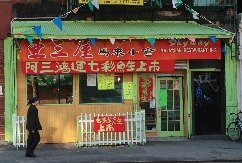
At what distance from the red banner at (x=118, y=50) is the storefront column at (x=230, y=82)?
2.22 feet

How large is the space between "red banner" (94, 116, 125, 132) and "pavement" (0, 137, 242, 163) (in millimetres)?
585

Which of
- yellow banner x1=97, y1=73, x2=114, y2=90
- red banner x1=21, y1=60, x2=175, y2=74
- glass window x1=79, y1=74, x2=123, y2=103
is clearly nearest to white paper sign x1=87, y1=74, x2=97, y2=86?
glass window x1=79, y1=74, x2=123, y2=103

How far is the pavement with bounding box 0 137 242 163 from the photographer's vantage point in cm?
1128

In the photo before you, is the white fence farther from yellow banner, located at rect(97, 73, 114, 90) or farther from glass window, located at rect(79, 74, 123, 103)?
yellow banner, located at rect(97, 73, 114, 90)

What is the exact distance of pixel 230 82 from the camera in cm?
1457

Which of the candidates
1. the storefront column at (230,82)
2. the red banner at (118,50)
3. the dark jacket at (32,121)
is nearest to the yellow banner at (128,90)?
the red banner at (118,50)

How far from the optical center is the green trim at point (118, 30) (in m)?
13.0

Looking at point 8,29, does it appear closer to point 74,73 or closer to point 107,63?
point 74,73

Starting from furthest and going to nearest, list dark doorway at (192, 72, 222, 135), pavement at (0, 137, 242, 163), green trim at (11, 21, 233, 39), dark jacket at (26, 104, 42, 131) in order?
1. dark doorway at (192, 72, 222, 135)
2. green trim at (11, 21, 233, 39)
3. dark jacket at (26, 104, 42, 131)
4. pavement at (0, 137, 242, 163)

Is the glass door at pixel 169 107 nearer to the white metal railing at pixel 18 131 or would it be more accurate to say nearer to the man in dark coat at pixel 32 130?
the white metal railing at pixel 18 131

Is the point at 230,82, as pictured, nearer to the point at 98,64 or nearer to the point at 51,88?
the point at 98,64

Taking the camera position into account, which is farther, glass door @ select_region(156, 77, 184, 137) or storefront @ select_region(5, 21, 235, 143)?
glass door @ select_region(156, 77, 184, 137)

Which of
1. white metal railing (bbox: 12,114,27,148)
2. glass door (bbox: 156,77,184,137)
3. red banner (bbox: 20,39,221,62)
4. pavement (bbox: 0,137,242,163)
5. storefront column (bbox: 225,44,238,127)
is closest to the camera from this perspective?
pavement (bbox: 0,137,242,163)

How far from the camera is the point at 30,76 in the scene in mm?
13789
